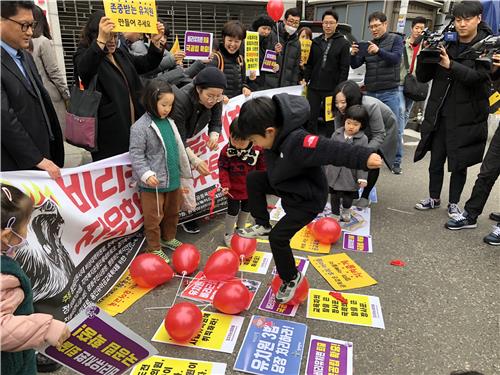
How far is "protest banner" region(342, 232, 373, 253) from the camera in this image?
140 inches

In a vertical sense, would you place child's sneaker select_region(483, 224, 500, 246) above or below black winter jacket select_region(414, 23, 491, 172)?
below

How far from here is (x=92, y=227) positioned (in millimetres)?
2678

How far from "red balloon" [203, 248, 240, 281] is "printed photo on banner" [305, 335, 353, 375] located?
74 centimetres

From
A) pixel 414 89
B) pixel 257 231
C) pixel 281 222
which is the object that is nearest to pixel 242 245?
pixel 257 231

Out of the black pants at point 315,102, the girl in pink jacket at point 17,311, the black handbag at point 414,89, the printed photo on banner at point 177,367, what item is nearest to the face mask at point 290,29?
the black pants at point 315,102

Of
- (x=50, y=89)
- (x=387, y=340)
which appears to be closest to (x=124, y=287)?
(x=387, y=340)

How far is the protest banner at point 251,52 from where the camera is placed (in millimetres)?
4805

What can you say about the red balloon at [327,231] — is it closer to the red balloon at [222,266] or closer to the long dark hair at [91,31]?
the red balloon at [222,266]

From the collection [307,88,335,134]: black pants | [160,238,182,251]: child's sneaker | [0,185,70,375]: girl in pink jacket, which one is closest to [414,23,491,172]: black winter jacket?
[307,88,335,134]: black pants

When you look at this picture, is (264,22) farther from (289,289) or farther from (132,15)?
(289,289)

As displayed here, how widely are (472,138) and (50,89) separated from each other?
4.62 meters

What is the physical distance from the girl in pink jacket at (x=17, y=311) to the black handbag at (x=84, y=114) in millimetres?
1554

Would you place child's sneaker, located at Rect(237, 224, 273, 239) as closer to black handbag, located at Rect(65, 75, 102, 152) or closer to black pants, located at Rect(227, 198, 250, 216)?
black pants, located at Rect(227, 198, 250, 216)

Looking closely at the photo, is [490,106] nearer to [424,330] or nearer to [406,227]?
[406,227]
